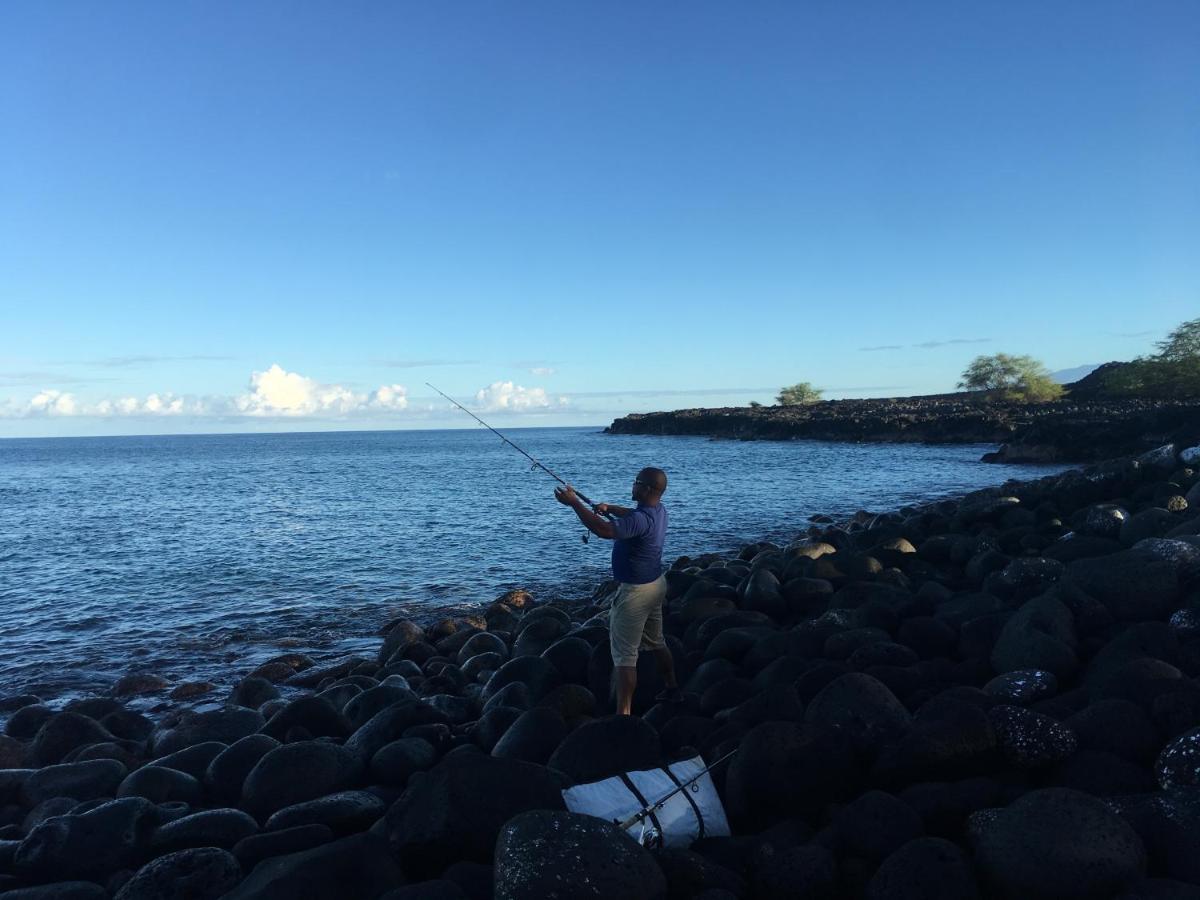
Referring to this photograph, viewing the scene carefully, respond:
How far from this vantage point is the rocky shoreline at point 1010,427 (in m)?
37.1

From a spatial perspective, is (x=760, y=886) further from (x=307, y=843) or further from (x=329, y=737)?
(x=329, y=737)

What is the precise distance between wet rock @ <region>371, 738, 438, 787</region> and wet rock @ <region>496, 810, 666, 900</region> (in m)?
2.56

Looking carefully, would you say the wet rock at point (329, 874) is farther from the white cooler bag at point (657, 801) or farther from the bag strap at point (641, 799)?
the bag strap at point (641, 799)

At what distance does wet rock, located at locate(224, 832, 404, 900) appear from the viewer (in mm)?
4020

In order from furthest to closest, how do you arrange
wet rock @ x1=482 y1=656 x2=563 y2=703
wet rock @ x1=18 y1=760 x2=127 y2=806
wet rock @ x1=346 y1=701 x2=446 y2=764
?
wet rock @ x1=482 y1=656 x2=563 y2=703 → wet rock @ x1=346 y1=701 x2=446 y2=764 → wet rock @ x1=18 y1=760 x2=127 y2=806

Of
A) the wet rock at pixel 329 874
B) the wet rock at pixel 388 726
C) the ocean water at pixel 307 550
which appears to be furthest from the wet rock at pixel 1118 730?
the ocean water at pixel 307 550

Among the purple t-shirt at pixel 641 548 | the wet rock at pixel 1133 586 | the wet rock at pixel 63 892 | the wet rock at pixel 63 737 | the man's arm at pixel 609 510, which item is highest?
the man's arm at pixel 609 510

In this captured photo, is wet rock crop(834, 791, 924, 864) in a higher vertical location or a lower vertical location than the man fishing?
lower

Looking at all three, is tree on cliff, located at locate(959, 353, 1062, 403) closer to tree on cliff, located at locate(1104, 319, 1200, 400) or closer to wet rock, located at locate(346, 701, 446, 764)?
tree on cliff, located at locate(1104, 319, 1200, 400)

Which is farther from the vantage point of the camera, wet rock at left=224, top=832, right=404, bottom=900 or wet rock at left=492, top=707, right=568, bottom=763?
wet rock at left=492, top=707, right=568, bottom=763

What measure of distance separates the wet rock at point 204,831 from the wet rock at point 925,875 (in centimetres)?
381

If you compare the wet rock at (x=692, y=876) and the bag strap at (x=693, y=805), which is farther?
the bag strap at (x=693, y=805)

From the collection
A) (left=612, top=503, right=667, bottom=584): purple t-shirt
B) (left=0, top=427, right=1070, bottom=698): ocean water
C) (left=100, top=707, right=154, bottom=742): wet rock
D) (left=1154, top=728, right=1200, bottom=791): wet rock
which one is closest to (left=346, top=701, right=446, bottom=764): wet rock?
(left=612, top=503, right=667, bottom=584): purple t-shirt

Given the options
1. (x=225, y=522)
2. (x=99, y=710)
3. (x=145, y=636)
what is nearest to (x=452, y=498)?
(x=225, y=522)
